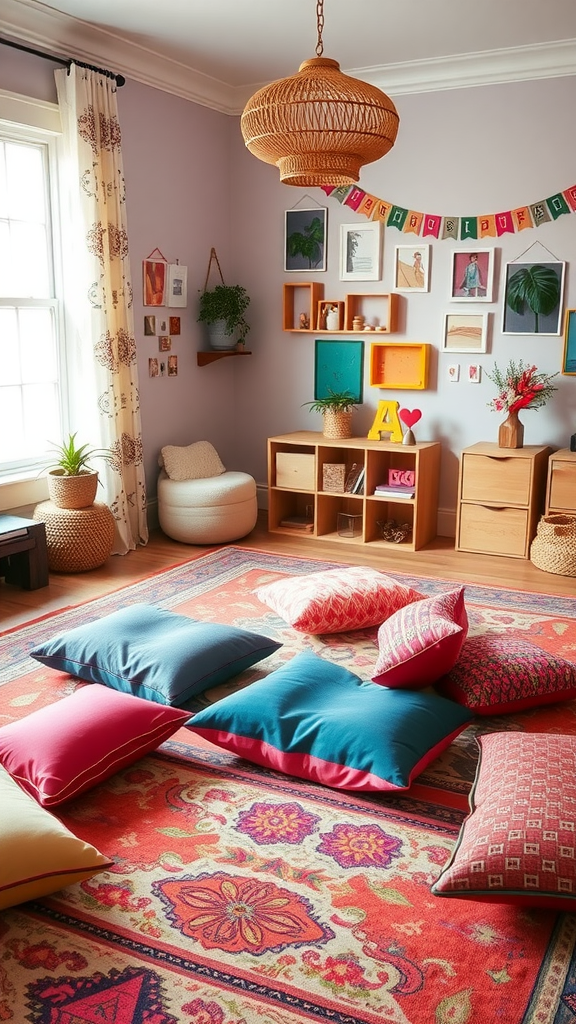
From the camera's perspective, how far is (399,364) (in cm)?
543

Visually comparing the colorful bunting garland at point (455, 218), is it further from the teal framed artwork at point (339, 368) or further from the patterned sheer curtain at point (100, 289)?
the patterned sheer curtain at point (100, 289)

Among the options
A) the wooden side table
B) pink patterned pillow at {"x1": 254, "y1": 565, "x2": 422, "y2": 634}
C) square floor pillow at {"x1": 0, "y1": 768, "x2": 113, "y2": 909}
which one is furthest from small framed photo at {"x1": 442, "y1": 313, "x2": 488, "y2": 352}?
square floor pillow at {"x1": 0, "y1": 768, "x2": 113, "y2": 909}

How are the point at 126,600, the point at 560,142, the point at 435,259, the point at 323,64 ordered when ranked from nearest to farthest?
the point at 323,64 < the point at 126,600 < the point at 560,142 < the point at 435,259

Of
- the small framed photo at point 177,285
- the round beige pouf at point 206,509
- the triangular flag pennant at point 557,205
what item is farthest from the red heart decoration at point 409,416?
the small framed photo at point 177,285

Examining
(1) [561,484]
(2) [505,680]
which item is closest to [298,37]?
(1) [561,484]

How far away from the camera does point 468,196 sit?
5.05 meters

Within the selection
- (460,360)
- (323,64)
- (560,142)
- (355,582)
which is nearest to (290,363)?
(460,360)

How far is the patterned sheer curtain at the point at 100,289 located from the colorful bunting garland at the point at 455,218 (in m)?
1.22

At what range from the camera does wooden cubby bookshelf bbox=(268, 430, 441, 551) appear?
203 inches

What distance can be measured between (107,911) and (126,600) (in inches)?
88.2

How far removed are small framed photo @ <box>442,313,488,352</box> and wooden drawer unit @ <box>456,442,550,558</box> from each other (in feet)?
2.09

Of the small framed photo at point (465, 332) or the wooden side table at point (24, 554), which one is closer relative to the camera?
the wooden side table at point (24, 554)

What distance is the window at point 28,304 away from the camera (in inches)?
174

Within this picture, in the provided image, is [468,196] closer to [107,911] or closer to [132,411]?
[132,411]
